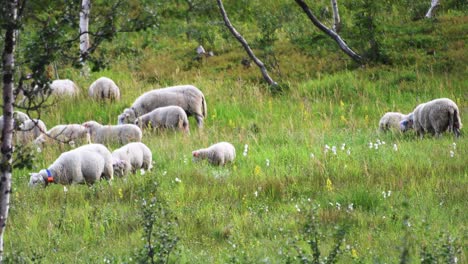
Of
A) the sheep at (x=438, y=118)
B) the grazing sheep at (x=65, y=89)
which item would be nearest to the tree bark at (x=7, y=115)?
the sheep at (x=438, y=118)

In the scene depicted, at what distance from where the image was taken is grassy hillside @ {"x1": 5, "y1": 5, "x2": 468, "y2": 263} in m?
7.58

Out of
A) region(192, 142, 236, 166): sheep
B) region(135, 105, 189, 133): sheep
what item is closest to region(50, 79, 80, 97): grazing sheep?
region(135, 105, 189, 133): sheep

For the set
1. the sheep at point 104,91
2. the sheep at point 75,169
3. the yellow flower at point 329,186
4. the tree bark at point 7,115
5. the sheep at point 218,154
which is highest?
the tree bark at point 7,115

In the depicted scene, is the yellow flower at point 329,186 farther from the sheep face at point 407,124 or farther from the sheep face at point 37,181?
the sheep face at point 37,181

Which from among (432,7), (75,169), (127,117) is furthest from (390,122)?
(432,7)

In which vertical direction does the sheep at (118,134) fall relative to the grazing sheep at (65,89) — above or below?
below

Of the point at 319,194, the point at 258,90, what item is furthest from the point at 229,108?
the point at 319,194

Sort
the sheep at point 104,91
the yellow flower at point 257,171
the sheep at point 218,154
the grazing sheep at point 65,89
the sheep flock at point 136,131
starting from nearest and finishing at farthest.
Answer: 1. the yellow flower at point 257,171
2. the sheep flock at point 136,131
3. the sheep at point 218,154
4. the sheep at point 104,91
5. the grazing sheep at point 65,89

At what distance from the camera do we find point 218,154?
1184 centimetres

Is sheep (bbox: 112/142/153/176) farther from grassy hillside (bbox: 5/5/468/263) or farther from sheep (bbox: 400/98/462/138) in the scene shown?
sheep (bbox: 400/98/462/138)

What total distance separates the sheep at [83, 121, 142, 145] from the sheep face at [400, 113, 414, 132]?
15.0ft

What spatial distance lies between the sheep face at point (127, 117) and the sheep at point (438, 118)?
5.73 meters

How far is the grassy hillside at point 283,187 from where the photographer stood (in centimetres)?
758

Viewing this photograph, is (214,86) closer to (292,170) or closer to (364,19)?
(364,19)
